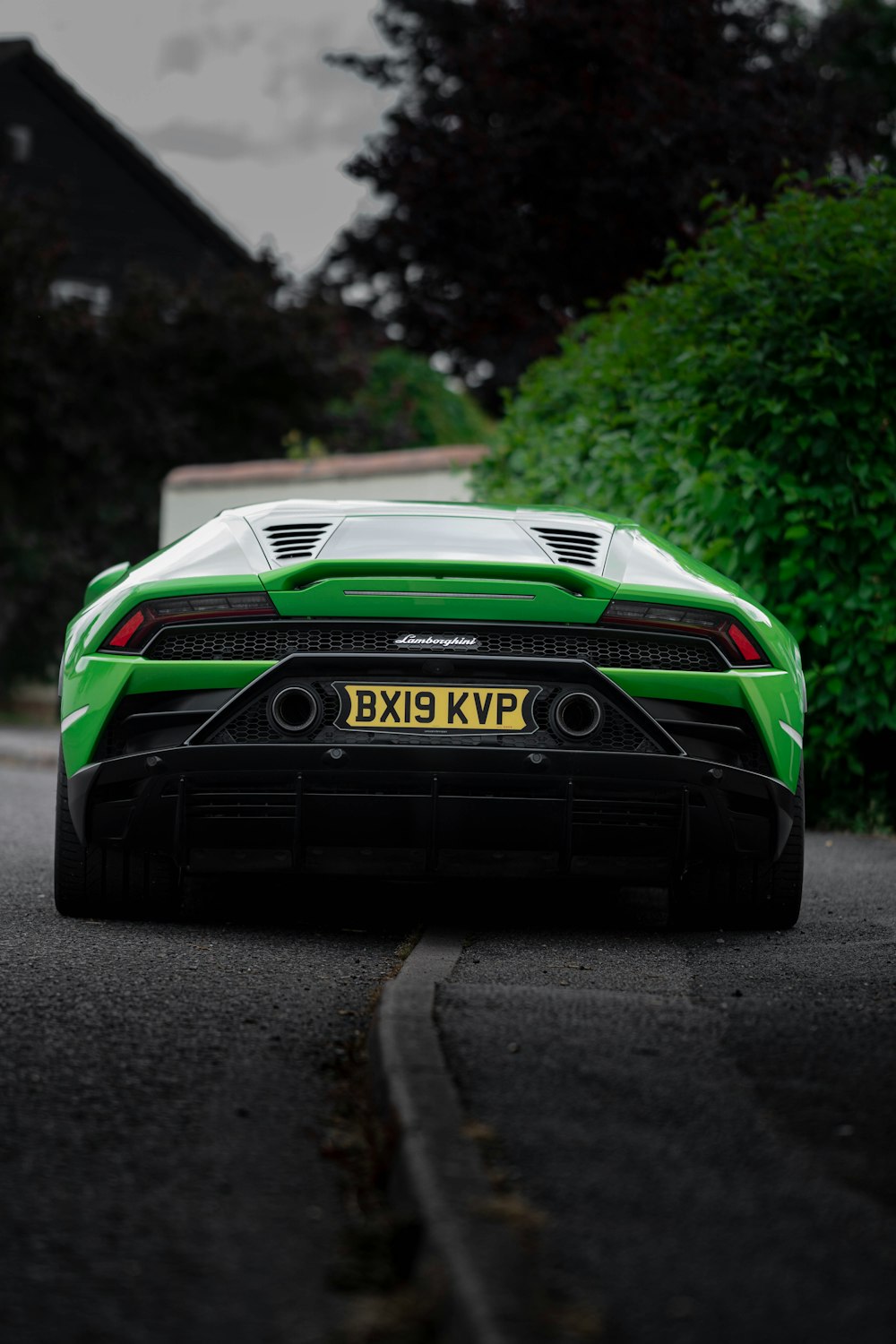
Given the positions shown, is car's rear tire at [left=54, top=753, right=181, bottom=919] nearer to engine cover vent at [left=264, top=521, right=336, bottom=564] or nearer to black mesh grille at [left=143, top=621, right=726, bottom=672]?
black mesh grille at [left=143, top=621, right=726, bottom=672]

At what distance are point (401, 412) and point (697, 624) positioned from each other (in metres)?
23.8

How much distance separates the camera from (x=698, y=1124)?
9.32 ft

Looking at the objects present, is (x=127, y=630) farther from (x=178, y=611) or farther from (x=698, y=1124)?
(x=698, y=1124)

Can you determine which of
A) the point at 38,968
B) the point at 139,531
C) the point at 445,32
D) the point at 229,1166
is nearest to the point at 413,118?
the point at 445,32

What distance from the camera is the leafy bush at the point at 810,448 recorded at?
780 centimetres

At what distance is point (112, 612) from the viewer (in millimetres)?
4805

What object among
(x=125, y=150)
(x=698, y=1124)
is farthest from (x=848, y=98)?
(x=125, y=150)

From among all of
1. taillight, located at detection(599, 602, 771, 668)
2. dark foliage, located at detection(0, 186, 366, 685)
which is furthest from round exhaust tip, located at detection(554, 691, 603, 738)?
dark foliage, located at detection(0, 186, 366, 685)

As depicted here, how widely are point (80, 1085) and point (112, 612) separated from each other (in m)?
1.95

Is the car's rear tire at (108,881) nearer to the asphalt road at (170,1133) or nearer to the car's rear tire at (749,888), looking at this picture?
the asphalt road at (170,1133)

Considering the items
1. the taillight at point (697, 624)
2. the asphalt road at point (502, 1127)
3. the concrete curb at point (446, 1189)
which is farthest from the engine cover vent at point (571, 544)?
the concrete curb at point (446, 1189)

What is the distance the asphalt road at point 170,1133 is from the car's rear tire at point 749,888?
3.07 ft

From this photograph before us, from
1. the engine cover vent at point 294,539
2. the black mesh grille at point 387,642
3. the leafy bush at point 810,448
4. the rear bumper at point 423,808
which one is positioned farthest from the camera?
the leafy bush at point 810,448

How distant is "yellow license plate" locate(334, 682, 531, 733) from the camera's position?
181 inches
